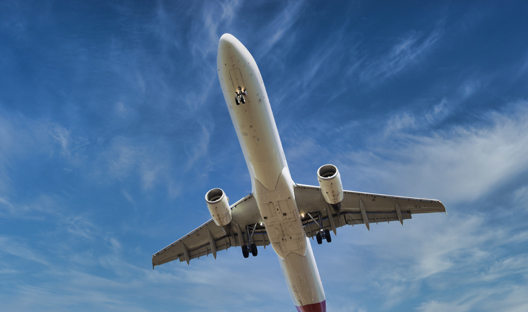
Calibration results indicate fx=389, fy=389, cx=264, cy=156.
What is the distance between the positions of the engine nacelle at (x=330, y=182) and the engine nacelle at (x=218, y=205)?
17.1 ft

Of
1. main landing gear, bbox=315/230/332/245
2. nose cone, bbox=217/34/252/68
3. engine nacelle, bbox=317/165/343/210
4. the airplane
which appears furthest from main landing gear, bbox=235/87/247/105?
main landing gear, bbox=315/230/332/245

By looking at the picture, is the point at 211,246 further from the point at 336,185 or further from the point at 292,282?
the point at 336,185

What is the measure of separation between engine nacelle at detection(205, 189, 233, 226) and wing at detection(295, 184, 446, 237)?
423 cm

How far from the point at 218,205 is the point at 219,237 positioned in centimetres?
538

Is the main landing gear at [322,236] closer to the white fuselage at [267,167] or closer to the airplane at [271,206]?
the airplane at [271,206]

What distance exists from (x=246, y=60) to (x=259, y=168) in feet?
17.2

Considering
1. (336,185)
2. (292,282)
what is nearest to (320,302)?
(292,282)

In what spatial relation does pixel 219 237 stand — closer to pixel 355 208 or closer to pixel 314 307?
pixel 314 307

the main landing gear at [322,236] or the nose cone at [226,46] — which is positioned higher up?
the nose cone at [226,46]

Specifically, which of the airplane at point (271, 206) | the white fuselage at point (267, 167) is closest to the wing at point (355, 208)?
the airplane at point (271, 206)

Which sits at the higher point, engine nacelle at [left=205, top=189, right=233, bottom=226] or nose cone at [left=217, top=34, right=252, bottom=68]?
nose cone at [left=217, top=34, right=252, bottom=68]

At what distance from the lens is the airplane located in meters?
17.6

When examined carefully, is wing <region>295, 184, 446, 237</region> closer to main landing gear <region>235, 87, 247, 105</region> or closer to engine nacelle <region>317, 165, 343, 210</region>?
engine nacelle <region>317, 165, 343, 210</region>

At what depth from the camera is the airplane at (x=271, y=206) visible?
17.6m
